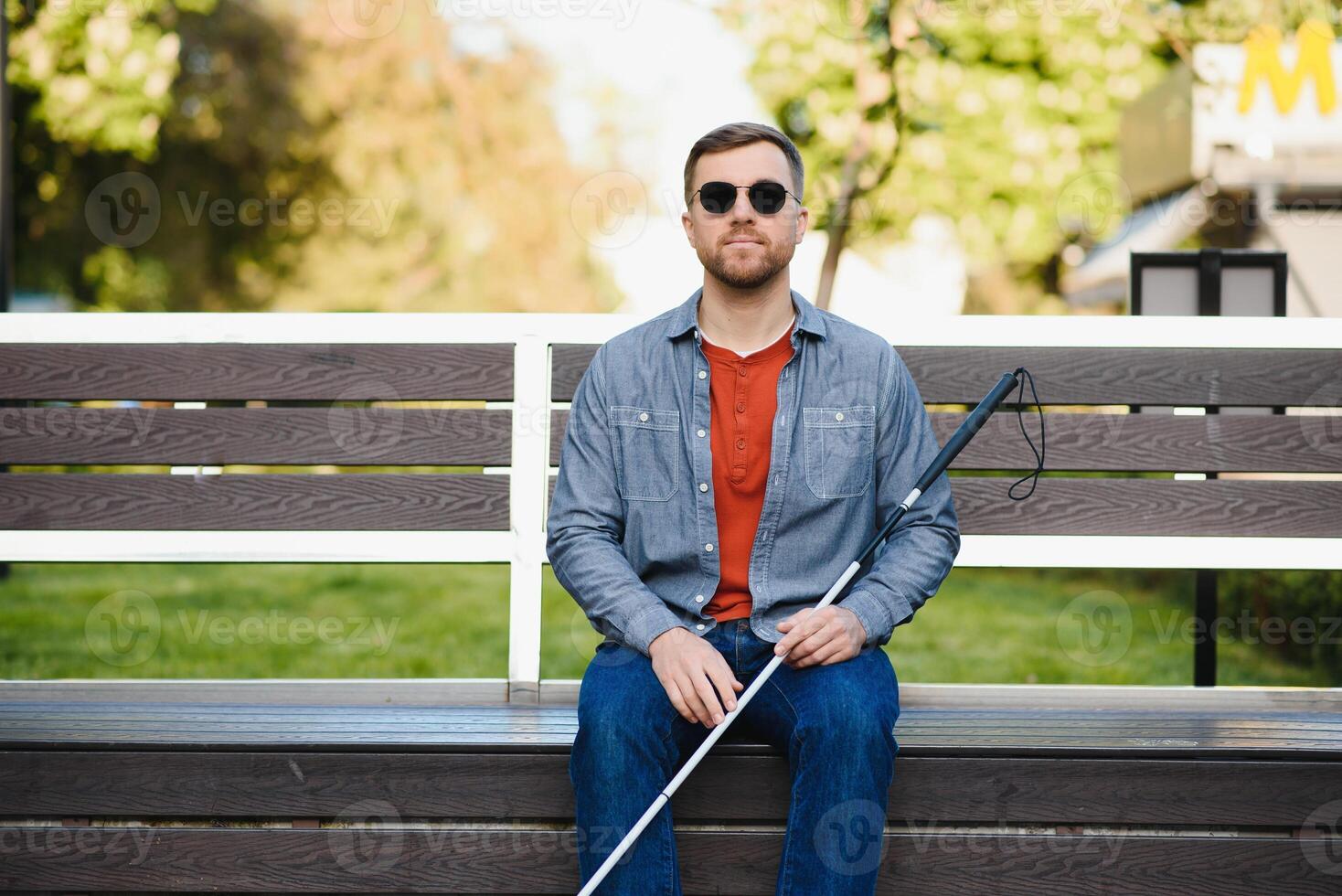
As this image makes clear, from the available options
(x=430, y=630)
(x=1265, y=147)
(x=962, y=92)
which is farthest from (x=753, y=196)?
(x=962, y=92)

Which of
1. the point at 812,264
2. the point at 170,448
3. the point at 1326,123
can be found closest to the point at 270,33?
the point at 812,264

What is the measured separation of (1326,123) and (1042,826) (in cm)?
913

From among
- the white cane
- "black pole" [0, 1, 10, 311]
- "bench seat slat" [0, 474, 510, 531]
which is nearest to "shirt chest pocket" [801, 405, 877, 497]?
the white cane

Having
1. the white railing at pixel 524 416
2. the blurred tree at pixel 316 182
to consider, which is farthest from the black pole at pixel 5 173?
the blurred tree at pixel 316 182

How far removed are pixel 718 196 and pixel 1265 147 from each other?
8990 mm

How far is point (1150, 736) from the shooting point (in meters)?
2.96

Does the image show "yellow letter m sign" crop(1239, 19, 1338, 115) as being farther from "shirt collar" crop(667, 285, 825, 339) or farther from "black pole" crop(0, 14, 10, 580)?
"black pole" crop(0, 14, 10, 580)

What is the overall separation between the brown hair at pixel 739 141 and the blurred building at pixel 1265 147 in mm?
6932

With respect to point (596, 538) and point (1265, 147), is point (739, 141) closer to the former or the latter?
point (596, 538)

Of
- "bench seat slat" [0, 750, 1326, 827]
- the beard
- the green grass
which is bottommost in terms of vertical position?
the green grass

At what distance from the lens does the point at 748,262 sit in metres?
2.91

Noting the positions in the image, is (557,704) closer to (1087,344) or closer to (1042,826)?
(1042,826)

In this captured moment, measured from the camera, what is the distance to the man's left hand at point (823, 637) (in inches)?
104

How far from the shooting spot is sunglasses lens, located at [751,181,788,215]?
9.46ft
